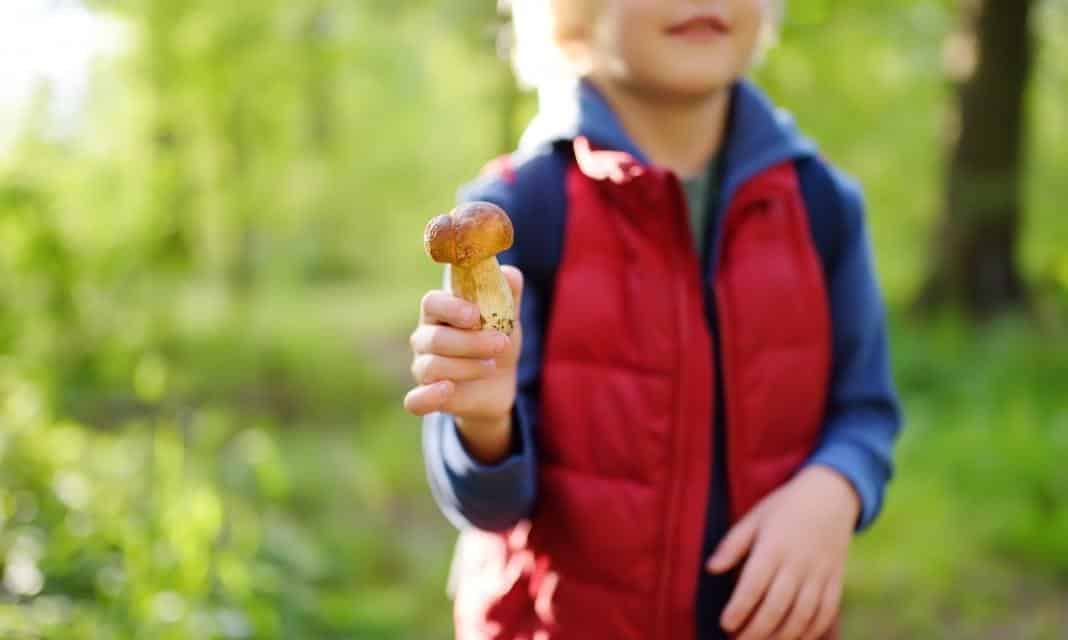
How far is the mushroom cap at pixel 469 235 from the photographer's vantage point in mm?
1108

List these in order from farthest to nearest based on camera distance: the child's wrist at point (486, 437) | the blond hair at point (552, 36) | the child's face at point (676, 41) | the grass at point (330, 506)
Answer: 1. the grass at point (330, 506)
2. the blond hair at point (552, 36)
3. the child's face at point (676, 41)
4. the child's wrist at point (486, 437)

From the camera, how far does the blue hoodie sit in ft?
4.28

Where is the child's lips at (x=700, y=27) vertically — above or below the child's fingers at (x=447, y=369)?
above

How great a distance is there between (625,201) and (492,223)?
30cm

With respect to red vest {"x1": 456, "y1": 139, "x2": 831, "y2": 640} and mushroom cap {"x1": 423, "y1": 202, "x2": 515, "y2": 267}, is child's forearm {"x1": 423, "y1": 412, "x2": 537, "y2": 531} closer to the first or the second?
red vest {"x1": 456, "y1": 139, "x2": 831, "y2": 640}

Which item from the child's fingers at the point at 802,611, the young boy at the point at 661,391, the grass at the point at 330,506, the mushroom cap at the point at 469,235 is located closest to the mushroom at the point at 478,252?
the mushroom cap at the point at 469,235

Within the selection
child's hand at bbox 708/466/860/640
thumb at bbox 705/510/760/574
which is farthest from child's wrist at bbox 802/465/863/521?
thumb at bbox 705/510/760/574

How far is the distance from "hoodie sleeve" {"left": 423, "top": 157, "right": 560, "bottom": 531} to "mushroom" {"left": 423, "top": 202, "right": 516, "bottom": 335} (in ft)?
0.65

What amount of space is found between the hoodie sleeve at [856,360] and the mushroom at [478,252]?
56 centimetres

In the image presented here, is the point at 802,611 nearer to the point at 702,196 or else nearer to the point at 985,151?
the point at 702,196

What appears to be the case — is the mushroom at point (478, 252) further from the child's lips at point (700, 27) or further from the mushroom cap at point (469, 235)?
the child's lips at point (700, 27)

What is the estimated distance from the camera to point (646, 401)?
133 cm

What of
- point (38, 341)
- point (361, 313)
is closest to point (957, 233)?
point (38, 341)

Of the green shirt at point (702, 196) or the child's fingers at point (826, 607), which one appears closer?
the child's fingers at point (826, 607)
